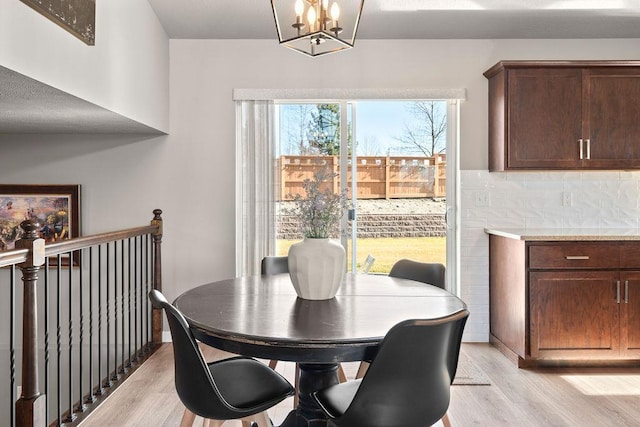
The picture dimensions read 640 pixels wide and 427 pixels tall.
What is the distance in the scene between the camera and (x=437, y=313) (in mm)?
1866

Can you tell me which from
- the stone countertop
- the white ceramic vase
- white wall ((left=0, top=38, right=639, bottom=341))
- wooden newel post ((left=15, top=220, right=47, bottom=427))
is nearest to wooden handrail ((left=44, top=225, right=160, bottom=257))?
wooden newel post ((left=15, top=220, right=47, bottom=427))

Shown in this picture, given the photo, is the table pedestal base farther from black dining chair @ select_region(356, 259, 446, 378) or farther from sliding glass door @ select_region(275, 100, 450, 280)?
sliding glass door @ select_region(275, 100, 450, 280)

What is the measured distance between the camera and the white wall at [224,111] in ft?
13.2

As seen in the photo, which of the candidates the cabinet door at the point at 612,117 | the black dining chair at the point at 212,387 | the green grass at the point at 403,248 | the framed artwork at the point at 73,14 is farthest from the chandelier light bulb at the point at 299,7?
the cabinet door at the point at 612,117

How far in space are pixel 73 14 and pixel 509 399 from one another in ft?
10.2

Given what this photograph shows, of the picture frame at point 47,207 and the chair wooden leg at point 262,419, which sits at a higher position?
the picture frame at point 47,207

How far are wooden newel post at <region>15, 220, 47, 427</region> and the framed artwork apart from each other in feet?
2.99

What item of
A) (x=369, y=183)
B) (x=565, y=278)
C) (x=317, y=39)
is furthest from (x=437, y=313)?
(x=369, y=183)

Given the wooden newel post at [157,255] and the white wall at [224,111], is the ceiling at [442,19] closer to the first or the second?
the white wall at [224,111]

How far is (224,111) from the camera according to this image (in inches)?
159

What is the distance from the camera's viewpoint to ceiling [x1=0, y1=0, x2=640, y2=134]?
11.0 feet

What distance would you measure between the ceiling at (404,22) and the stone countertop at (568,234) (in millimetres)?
1563

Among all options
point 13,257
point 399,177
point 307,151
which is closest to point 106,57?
point 13,257

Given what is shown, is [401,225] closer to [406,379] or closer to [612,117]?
[612,117]
